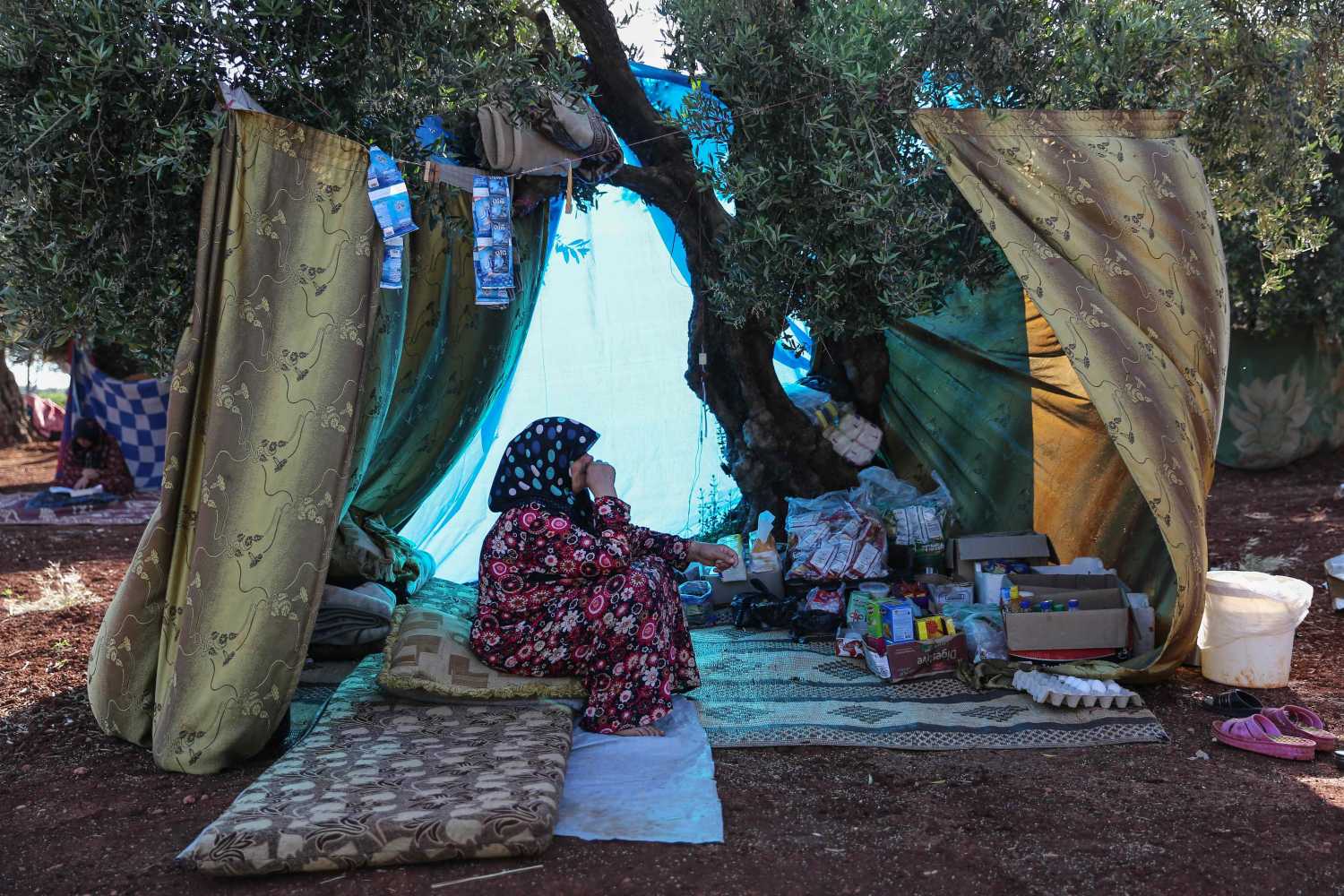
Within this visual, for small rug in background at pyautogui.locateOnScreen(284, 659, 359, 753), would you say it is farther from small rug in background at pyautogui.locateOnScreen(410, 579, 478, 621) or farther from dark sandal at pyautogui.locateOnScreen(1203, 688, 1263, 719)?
dark sandal at pyautogui.locateOnScreen(1203, 688, 1263, 719)

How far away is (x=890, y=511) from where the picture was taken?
6.48 meters

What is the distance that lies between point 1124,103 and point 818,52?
150 centimetres

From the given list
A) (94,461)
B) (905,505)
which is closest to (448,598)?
(905,505)

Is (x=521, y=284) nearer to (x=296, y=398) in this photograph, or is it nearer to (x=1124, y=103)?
(x=296, y=398)

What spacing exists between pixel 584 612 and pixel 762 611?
1.79 m

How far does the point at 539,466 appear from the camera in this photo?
14.6 feet

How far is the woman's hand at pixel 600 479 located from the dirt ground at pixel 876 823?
3.76 ft

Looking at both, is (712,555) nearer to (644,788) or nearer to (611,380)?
(644,788)

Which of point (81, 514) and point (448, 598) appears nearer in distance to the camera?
point (448, 598)

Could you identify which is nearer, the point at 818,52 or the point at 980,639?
the point at 818,52

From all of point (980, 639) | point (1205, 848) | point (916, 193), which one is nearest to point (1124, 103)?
point (916, 193)

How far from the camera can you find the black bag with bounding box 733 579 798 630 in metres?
5.87

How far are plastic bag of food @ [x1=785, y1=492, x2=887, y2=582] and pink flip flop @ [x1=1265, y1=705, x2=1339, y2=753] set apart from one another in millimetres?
2203

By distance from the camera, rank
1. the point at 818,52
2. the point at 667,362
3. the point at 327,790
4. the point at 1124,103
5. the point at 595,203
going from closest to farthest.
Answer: the point at 327,790
the point at 818,52
the point at 1124,103
the point at 595,203
the point at 667,362
